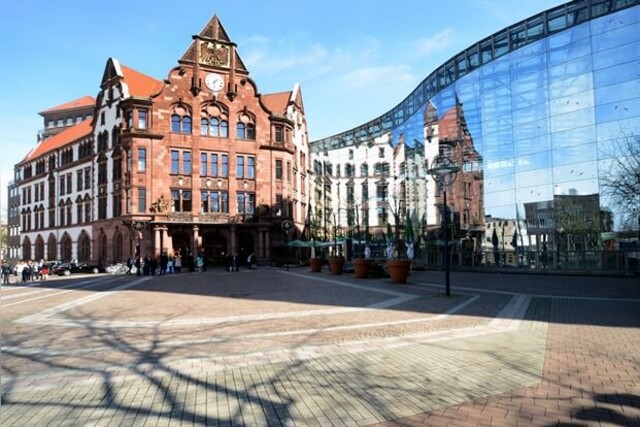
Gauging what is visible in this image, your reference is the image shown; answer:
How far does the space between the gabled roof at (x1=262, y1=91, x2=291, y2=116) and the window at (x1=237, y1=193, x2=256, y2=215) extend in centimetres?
1290

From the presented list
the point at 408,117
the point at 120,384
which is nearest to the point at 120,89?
the point at 408,117

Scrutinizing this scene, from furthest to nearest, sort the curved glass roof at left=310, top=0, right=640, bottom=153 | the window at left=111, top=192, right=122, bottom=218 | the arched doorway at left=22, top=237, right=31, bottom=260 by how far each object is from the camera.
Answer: the arched doorway at left=22, top=237, right=31, bottom=260
the window at left=111, top=192, right=122, bottom=218
the curved glass roof at left=310, top=0, right=640, bottom=153

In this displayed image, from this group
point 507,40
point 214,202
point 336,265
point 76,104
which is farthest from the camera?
point 76,104

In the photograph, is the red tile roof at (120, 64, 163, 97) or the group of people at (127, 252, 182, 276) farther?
the red tile roof at (120, 64, 163, 97)

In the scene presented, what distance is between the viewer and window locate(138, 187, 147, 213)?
1722 inches

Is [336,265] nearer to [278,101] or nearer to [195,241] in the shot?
[195,241]

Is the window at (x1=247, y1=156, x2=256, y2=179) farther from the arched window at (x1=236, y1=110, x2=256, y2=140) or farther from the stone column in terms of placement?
the stone column

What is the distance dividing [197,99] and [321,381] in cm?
4435

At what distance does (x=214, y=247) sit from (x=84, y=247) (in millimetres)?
18047

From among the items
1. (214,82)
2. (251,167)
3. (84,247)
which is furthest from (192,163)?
(84,247)

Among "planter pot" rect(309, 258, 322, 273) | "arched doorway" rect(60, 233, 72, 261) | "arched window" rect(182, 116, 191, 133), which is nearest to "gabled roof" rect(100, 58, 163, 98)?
"arched window" rect(182, 116, 191, 133)

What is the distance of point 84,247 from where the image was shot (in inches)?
2148

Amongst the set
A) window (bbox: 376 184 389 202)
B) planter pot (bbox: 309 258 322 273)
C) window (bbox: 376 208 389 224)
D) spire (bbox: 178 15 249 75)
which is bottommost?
planter pot (bbox: 309 258 322 273)

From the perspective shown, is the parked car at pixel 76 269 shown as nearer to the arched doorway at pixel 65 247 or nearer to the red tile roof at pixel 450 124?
the arched doorway at pixel 65 247
